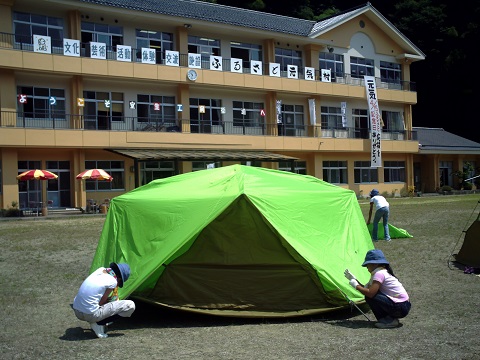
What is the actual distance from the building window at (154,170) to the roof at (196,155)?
63.2 inches

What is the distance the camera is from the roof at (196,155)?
26531mm

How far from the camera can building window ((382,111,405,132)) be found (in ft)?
133

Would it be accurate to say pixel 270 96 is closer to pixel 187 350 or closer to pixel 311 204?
pixel 311 204

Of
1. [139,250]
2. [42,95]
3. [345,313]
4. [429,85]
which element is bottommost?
[345,313]

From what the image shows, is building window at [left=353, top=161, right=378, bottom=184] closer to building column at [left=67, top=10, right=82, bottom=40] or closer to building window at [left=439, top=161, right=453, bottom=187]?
building window at [left=439, top=161, right=453, bottom=187]

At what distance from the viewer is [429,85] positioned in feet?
173

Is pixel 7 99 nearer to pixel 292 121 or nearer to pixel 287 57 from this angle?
pixel 292 121

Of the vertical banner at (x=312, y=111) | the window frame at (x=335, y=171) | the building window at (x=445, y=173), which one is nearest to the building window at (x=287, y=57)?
the vertical banner at (x=312, y=111)

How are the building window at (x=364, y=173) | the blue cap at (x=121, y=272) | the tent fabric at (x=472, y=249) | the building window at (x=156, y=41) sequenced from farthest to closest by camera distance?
the building window at (x=364, y=173)
the building window at (x=156, y=41)
the tent fabric at (x=472, y=249)
the blue cap at (x=121, y=272)

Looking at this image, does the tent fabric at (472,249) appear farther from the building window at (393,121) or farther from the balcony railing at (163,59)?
the building window at (393,121)

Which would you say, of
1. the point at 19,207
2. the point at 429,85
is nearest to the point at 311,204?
the point at 19,207

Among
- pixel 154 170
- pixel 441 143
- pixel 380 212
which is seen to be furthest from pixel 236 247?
pixel 441 143

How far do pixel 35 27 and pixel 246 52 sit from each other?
41.6 ft

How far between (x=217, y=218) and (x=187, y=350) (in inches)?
86.4
